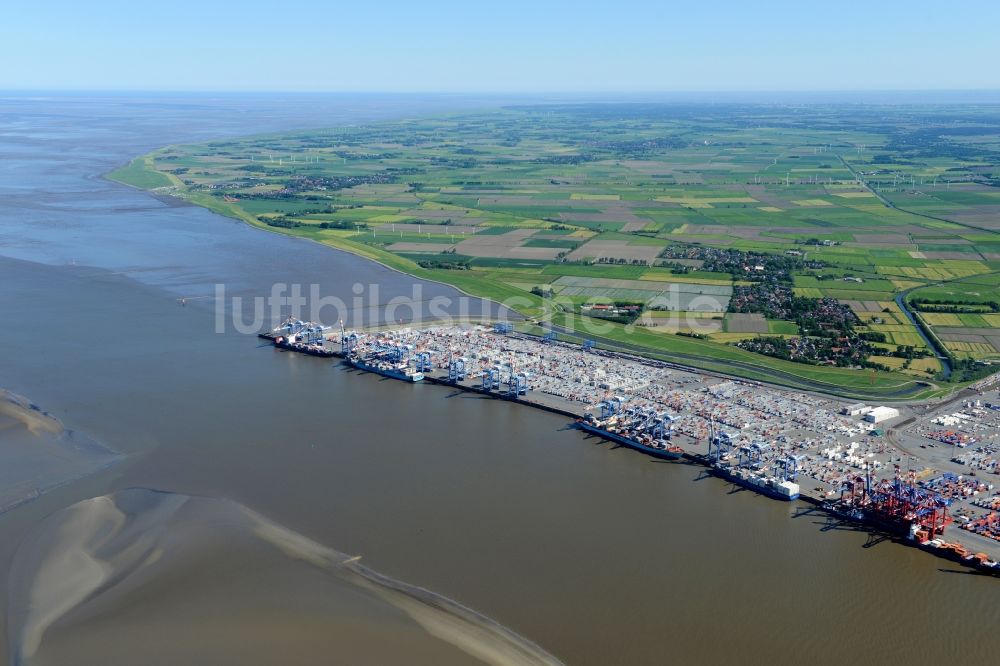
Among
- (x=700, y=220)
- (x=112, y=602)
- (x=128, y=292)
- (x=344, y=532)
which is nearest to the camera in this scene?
(x=112, y=602)

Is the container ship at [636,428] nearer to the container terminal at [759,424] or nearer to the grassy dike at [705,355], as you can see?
the container terminal at [759,424]

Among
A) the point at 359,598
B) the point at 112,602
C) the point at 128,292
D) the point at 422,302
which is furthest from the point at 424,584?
the point at 128,292

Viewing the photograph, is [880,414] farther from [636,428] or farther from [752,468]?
[636,428]

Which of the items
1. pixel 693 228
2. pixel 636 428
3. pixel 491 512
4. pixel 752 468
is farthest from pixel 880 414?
pixel 693 228

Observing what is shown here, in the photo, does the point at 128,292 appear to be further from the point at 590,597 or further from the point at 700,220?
the point at 700,220

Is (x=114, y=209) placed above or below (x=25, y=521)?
above

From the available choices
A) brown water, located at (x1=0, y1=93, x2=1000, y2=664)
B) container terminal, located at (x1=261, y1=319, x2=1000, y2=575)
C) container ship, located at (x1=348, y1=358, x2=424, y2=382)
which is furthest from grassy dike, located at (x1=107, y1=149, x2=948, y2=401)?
container ship, located at (x1=348, y1=358, x2=424, y2=382)

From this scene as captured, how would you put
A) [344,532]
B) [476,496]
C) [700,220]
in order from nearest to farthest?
[344,532], [476,496], [700,220]

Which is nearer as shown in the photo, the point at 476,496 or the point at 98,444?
the point at 476,496
